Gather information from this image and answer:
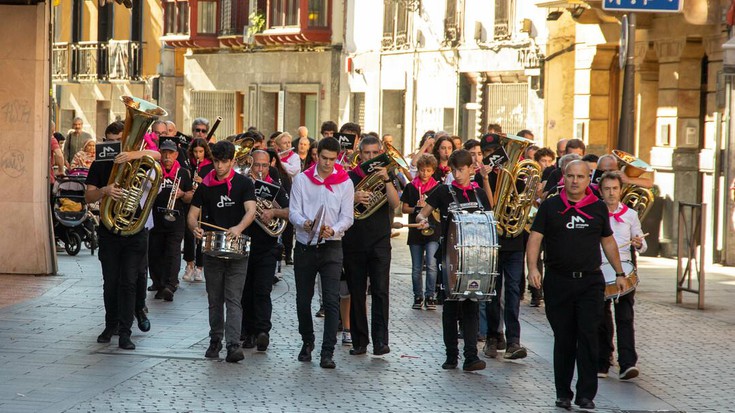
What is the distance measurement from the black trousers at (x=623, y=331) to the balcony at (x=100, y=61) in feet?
110

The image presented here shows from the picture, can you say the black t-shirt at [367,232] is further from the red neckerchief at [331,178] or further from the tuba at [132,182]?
the tuba at [132,182]

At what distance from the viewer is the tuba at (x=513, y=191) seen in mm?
12680

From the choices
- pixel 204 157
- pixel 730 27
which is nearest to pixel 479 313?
pixel 204 157

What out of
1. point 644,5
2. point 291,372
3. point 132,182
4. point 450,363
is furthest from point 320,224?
point 644,5

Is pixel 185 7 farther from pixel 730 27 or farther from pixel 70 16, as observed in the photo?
pixel 730 27

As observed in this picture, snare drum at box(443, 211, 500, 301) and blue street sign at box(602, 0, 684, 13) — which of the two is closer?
snare drum at box(443, 211, 500, 301)

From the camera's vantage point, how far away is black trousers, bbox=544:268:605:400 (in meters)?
10.3

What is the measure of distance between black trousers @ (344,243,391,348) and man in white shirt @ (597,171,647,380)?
5.93 ft

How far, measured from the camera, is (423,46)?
3403cm

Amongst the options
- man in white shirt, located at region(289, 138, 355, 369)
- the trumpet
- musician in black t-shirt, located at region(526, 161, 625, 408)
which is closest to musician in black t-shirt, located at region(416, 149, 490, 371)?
man in white shirt, located at region(289, 138, 355, 369)

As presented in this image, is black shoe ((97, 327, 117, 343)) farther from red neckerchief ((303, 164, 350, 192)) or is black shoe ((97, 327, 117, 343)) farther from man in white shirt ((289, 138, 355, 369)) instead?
red neckerchief ((303, 164, 350, 192))

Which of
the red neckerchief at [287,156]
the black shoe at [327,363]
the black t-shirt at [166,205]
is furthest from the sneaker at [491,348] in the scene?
the red neckerchief at [287,156]

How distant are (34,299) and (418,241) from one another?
4.02 m

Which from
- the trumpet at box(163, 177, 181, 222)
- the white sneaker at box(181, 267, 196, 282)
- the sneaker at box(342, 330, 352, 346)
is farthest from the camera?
the white sneaker at box(181, 267, 196, 282)
